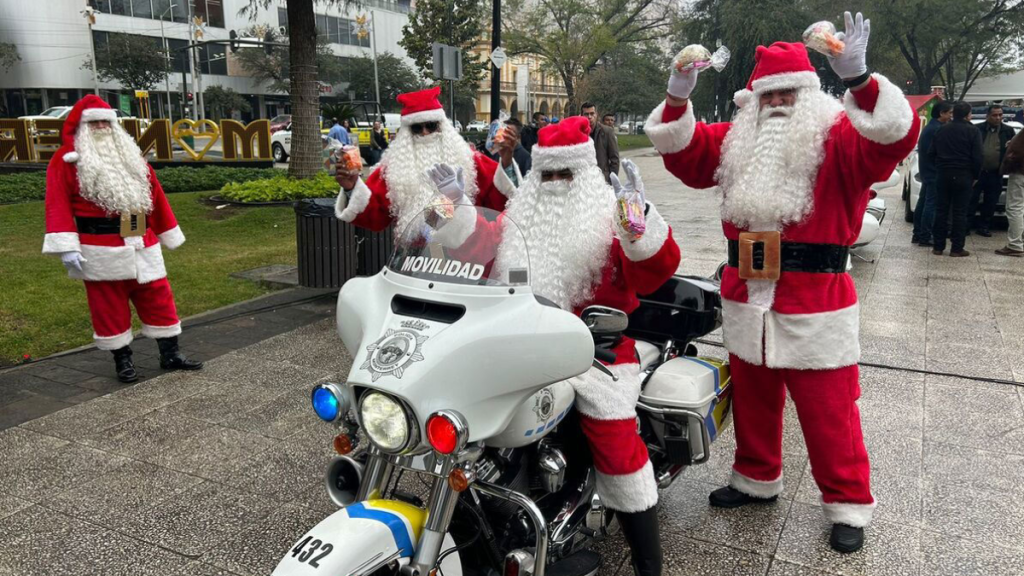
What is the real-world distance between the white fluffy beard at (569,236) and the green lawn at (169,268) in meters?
4.68

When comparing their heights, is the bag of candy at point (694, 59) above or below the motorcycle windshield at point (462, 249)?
above

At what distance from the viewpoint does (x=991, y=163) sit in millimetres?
9844

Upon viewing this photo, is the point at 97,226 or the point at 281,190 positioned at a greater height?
the point at 97,226

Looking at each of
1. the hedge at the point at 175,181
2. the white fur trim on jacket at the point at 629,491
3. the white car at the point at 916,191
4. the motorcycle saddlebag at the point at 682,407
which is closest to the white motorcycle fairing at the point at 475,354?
the white fur trim on jacket at the point at 629,491

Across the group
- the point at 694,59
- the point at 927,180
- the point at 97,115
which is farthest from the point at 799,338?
the point at 927,180

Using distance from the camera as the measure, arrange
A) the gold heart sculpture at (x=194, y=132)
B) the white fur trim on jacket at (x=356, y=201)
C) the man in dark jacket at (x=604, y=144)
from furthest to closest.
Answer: the gold heart sculpture at (x=194, y=132) → the man in dark jacket at (x=604, y=144) → the white fur trim on jacket at (x=356, y=201)

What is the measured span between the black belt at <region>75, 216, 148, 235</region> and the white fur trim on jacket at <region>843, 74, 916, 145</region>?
14.8 feet

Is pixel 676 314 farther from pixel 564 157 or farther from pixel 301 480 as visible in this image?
pixel 301 480

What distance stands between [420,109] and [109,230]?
7.44ft

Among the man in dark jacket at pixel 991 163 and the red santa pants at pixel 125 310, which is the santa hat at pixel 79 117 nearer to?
the red santa pants at pixel 125 310

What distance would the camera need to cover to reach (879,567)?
2.98 m

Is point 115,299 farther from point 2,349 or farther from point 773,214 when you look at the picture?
point 773,214

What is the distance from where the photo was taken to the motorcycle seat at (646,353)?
3074 mm

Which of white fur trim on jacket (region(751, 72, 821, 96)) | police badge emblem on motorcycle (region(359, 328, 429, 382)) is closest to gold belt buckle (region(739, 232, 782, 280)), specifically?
white fur trim on jacket (region(751, 72, 821, 96))
